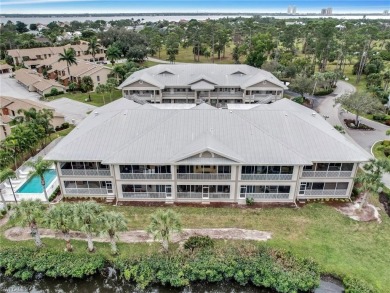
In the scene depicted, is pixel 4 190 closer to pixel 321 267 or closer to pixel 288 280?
pixel 288 280

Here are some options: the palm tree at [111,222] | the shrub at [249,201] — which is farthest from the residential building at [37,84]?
the shrub at [249,201]

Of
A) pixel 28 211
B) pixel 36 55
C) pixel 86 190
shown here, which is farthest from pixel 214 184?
pixel 36 55

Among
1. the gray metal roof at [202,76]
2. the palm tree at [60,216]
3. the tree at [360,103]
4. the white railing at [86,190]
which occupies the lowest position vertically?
the white railing at [86,190]

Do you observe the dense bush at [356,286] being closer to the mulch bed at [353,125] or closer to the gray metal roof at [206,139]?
the gray metal roof at [206,139]

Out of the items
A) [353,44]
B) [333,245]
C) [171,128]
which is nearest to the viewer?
[333,245]

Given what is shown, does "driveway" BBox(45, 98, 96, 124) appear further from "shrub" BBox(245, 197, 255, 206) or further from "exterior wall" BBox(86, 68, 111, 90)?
"shrub" BBox(245, 197, 255, 206)

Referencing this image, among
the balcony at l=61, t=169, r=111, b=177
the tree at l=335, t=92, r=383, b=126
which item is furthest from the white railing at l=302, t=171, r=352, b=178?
the tree at l=335, t=92, r=383, b=126

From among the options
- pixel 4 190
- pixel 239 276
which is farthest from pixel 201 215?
pixel 4 190
